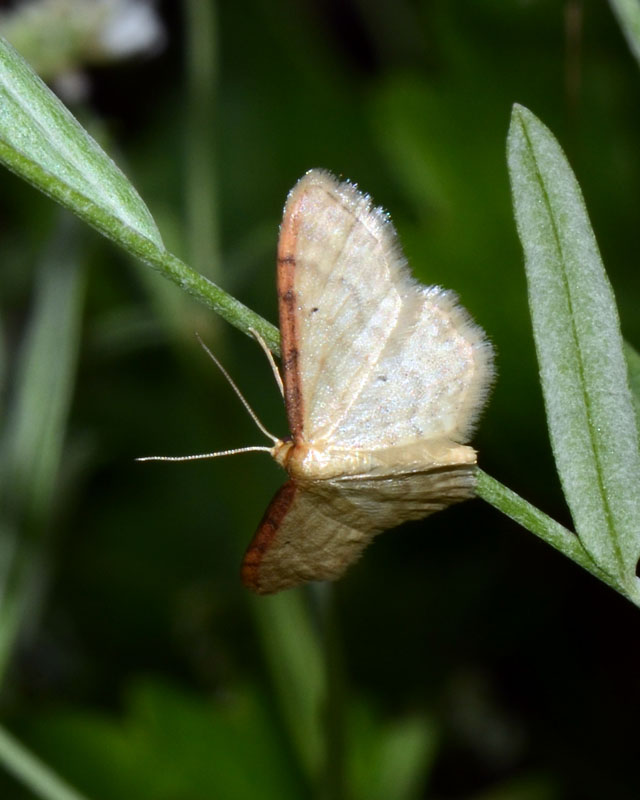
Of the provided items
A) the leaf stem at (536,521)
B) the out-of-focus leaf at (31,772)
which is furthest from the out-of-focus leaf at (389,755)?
the leaf stem at (536,521)

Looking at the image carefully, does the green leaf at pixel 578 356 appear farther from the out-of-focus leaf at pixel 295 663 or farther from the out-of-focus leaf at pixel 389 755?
the out-of-focus leaf at pixel 389 755

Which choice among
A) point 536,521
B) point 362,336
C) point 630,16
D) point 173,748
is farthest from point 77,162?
point 173,748

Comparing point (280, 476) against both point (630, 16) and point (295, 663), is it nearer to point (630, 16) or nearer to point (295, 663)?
point (295, 663)

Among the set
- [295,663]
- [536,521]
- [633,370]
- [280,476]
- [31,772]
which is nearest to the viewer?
[536,521]

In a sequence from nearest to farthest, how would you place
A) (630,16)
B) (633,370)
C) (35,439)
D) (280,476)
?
(633,370)
(630,16)
(35,439)
(280,476)

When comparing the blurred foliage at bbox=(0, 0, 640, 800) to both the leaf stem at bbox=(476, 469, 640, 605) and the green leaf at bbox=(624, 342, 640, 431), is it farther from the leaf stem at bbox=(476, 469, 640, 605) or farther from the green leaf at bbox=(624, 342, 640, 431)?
Result: the leaf stem at bbox=(476, 469, 640, 605)
